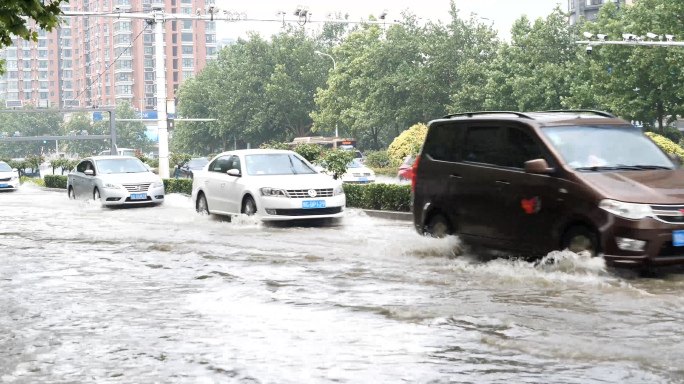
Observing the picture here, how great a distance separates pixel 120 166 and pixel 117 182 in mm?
1781

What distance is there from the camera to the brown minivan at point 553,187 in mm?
8938

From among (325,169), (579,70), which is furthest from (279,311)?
(579,70)

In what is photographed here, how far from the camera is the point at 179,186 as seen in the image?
3181 centimetres

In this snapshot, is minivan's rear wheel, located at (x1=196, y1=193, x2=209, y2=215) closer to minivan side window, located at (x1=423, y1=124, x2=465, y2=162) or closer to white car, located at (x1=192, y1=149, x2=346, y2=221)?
white car, located at (x1=192, y1=149, x2=346, y2=221)

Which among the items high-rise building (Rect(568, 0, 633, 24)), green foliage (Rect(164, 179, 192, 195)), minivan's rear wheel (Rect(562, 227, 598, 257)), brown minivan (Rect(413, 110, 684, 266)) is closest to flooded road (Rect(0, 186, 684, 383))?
minivan's rear wheel (Rect(562, 227, 598, 257))

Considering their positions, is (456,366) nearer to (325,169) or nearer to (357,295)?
(357,295)

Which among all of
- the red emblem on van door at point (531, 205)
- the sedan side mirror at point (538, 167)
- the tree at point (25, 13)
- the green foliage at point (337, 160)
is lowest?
the red emblem on van door at point (531, 205)

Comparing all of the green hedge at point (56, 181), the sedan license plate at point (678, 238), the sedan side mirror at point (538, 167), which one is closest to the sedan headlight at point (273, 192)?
the sedan side mirror at point (538, 167)

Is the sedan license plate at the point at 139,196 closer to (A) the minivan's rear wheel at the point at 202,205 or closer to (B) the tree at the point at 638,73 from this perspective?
(A) the minivan's rear wheel at the point at 202,205

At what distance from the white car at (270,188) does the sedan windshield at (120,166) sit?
295 inches

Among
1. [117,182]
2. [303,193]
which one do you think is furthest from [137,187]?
[303,193]

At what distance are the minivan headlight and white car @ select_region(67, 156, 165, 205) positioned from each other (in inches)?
693

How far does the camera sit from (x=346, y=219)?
18.9m

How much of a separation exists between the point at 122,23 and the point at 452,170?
167030mm
